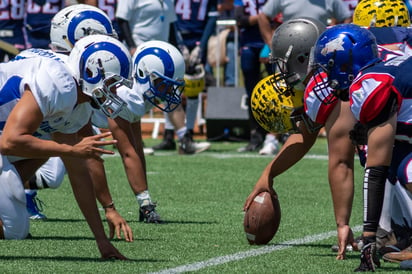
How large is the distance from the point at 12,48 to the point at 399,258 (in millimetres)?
8231

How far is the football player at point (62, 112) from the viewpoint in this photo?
5.03m

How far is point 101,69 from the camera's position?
17.4 feet

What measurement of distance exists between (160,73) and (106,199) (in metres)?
0.91

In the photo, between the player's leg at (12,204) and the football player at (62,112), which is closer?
the football player at (62,112)

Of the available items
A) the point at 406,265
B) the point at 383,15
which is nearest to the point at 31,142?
the point at 406,265

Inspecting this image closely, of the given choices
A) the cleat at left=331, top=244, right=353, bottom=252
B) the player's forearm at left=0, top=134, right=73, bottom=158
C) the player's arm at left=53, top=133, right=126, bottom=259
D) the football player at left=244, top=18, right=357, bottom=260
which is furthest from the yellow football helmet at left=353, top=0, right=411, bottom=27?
the player's forearm at left=0, top=134, right=73, bottom=158

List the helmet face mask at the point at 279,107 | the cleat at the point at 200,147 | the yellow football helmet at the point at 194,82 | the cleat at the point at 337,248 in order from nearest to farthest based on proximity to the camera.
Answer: the cleat at the point at 337,248 < the helmet face mask at the point at 279,107 < the cleat at the point at 200,147 < the yellow football helmet at the point at 194,82

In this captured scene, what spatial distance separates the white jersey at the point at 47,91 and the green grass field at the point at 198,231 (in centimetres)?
67

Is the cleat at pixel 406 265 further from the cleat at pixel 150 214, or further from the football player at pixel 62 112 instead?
the cleat at pixel 150 214

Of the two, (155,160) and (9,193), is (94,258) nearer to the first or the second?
(9,193)

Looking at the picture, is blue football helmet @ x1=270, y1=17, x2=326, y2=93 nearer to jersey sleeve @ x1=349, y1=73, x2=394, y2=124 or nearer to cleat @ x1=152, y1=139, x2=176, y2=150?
jersey sleeve @ x1=349, y1=73, x2=394, y2=124

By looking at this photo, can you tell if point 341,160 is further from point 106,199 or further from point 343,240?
point 106,199

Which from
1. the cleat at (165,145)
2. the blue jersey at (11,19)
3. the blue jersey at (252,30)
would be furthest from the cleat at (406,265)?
the blue jersey at (11,19)

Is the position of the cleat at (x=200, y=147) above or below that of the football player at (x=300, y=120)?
below
